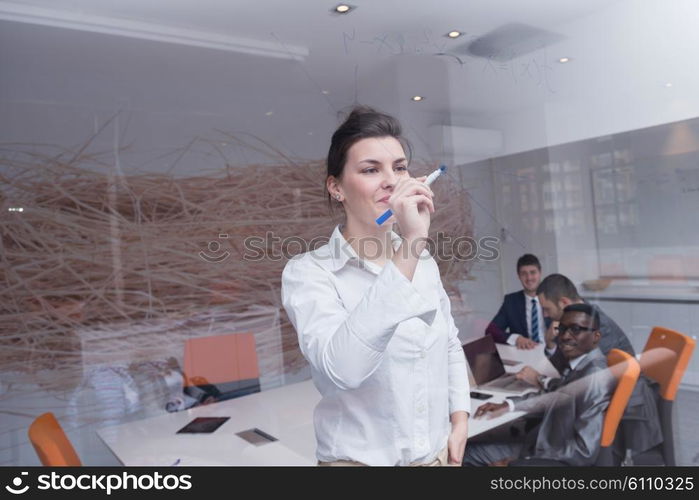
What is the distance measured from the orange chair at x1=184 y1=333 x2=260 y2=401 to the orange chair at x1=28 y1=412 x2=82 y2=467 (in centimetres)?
69

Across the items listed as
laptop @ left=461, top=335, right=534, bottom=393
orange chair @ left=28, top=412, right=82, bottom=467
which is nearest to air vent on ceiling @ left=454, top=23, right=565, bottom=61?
laptop @ left=461, top=335, right=534, bottom=393

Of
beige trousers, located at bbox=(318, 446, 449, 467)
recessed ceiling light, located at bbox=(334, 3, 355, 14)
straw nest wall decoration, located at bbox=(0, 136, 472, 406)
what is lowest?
beige trousers, located at bbox=(318, 446, 449, 467)

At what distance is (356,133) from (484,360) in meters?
1.22

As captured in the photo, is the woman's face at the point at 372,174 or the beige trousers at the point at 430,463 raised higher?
the woman's face at the point at 372,174

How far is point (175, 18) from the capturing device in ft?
5.42

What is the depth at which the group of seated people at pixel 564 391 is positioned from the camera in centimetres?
200

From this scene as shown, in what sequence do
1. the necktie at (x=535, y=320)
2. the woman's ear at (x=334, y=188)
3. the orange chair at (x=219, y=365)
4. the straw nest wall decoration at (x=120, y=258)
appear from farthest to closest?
the orange chair at (x=219, y=365)
the necktie at (x=535, y=320)
the straw nest wall decoration at (x=120, y=258)
the woman's ear at (x=334, y=188)

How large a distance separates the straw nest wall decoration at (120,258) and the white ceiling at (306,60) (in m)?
0.20

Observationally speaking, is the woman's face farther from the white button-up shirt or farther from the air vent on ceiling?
the air vent on ceiling

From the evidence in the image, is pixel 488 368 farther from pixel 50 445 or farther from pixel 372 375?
pixel 50 445

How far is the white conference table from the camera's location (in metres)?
1.82

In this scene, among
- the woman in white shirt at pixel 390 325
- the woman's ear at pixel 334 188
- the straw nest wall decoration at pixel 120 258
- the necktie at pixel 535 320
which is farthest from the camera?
the necktie at pixel 535 320

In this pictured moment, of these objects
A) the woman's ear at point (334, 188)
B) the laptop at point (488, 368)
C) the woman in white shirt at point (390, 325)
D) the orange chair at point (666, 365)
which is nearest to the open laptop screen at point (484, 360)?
the laptop at point (488, 368)

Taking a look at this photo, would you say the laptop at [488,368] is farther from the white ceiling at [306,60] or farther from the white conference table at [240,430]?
the white ceiling at [306,60]
